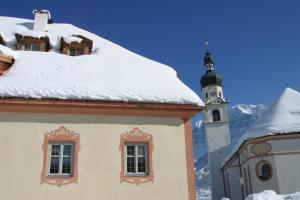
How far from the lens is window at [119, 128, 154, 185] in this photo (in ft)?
41.5

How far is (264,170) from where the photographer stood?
2561 centimetres

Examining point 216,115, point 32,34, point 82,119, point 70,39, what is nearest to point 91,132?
point 82,119

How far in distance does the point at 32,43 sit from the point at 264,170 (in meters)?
18.1

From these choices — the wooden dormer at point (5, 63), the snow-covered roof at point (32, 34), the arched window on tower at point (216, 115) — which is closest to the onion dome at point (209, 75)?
the arched window on tower at point (216, 115)

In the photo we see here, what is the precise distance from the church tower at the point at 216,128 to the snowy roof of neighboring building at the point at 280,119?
554 inches

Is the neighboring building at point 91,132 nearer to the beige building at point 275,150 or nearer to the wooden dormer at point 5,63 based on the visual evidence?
the wooden dormer at point 5,63

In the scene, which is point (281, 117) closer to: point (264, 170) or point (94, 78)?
point (264, 170)

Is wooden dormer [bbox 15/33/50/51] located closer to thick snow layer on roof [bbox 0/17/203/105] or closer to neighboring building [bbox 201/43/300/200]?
thick snow layer on roof [bbox 0/17/203/105]

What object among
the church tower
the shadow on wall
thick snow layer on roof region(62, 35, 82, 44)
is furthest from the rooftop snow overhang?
the church tower

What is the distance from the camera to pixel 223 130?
1754 inches

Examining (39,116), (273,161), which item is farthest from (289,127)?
(39,116)

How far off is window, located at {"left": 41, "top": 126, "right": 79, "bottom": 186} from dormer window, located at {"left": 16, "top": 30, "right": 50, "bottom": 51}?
15.3ft

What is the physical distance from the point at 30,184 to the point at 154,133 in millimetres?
4606

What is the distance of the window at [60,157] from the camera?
12.1 m
